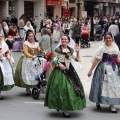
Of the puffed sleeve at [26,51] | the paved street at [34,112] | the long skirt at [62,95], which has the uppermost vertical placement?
the puffed sleeve at [26,51]

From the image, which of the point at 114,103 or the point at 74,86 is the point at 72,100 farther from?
the point at 114,103

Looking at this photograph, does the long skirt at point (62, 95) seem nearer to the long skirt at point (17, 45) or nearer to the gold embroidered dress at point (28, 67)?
the gold embroidered dress at point (28, 67)

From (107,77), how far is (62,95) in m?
1.06

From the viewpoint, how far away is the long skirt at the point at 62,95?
23.9 ft

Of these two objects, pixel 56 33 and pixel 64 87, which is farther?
pixel 56 33

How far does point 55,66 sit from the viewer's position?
7543 mm

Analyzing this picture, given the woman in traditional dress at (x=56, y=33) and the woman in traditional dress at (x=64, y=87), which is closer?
the woman in traditional dress at (x=64, y=87)

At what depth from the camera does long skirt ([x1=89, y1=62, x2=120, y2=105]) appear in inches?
307

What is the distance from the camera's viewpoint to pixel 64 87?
732 cm

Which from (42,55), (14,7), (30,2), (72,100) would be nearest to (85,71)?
(42,55)

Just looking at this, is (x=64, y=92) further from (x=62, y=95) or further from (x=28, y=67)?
(x=28, y=67)

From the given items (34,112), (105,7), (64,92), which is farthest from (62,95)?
(105,7)

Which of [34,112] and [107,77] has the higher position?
[107,77]

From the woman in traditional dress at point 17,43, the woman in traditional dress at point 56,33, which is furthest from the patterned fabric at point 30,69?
the woman in traditional dress at point 56,33
